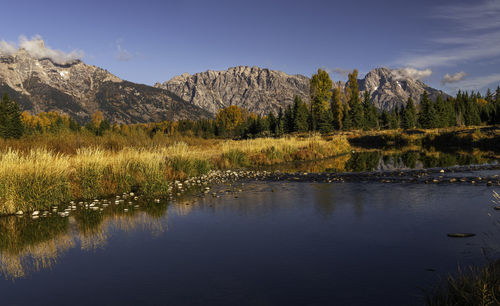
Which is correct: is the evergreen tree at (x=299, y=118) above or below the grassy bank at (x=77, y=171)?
above

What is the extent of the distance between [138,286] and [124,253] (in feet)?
6.66

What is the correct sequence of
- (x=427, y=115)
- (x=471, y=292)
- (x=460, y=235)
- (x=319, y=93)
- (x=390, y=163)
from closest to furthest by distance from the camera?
(x=471, y=292), (x=460, y=235), (x=390, y=163), (x=427, y=115), (x=319, y=93)

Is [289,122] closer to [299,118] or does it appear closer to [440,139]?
[299,118]

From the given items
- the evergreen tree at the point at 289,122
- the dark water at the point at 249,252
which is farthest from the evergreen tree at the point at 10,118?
the dark water at the point at 249,252

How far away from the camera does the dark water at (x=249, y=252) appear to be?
19.1 feet

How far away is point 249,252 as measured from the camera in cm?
777

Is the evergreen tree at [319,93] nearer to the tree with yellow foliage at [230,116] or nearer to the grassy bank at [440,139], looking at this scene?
the grassy bank at [440,139]

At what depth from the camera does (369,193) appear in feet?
46.9

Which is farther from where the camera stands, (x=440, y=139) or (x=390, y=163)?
(x=440, y=139)

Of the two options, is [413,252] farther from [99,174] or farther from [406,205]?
[99,174]

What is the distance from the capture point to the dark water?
581cm

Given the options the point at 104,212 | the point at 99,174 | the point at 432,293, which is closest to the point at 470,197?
the point at 432,293

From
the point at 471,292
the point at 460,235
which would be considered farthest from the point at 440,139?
the point at 471,292

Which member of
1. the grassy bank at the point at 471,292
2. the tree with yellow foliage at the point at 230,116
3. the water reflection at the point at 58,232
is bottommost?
the grassy bank at the point at 471,292
